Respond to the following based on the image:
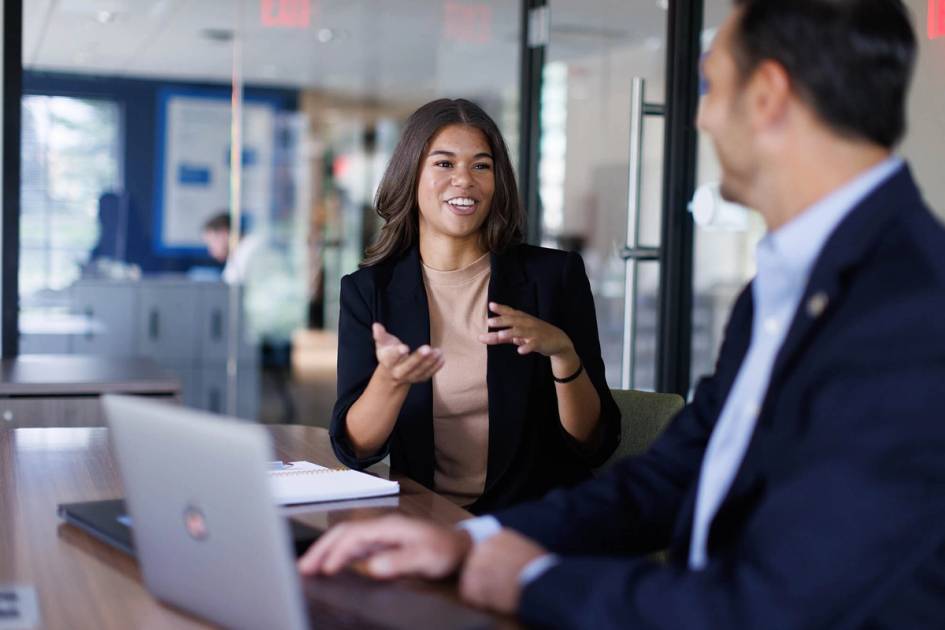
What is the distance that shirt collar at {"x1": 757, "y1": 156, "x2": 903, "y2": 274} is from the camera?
47.5 inches

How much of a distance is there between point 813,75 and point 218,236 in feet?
15.7

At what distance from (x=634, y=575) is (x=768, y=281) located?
0.37 meters

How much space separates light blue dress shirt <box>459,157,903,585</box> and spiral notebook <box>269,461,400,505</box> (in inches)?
25.3

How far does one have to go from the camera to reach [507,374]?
93.8 inches

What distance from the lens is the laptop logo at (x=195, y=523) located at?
3.67ft

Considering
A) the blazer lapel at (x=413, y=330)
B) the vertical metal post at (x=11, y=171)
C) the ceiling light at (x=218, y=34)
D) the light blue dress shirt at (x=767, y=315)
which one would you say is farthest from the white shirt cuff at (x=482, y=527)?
the ceiling light at (x=218, y=34)

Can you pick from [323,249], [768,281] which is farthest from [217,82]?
[768,281]

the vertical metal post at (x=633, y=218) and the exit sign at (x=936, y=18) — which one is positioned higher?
the exit sign at (x=936, y=18)

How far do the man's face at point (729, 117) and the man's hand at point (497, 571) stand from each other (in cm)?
47

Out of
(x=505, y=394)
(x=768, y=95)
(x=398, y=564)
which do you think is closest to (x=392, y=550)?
(x=398, y=564)

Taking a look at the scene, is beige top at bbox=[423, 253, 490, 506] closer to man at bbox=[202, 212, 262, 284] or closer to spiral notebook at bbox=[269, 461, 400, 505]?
spiral notebook at bbox=[269, 461, 400, 505]

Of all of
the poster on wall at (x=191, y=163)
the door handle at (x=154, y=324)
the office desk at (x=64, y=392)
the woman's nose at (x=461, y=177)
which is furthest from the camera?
the door handle at (x=154, y=324)

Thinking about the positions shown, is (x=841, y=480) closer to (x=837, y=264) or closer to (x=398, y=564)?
(x=837, y=264)

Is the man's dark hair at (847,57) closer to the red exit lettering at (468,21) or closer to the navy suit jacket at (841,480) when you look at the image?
the navy suit jacket at (841,480)
